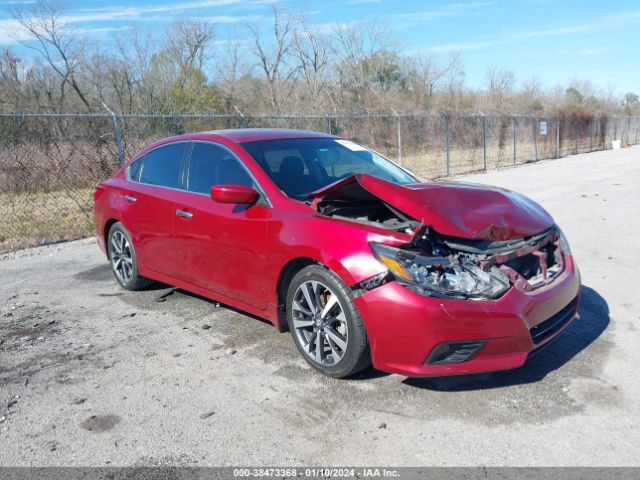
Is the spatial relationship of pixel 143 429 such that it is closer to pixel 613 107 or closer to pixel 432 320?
pixel 432 320

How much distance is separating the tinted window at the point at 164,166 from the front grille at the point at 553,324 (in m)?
3.17

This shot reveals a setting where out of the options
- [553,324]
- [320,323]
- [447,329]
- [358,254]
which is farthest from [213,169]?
[553,324]

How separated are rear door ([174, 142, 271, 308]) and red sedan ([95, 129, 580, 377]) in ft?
0.04

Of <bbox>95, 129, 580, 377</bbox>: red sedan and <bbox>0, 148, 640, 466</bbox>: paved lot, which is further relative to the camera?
<bbox>95, 129, 580, 377</bbox>: red sedan

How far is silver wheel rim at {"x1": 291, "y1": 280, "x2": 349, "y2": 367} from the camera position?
137 inches

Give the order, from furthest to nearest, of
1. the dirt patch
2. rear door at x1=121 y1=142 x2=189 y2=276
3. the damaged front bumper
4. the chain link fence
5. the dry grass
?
the chain link fence
the dry grass
rear door at x1=121 y1=142 x2=189 y2=276
the dirt patch
the damaged front bumper

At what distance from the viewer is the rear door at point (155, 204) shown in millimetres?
4898

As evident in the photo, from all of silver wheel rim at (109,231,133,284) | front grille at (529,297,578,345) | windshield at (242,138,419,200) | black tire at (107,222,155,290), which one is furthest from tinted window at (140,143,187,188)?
front grille at (529,297,578,345)

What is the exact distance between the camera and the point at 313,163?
4.48m

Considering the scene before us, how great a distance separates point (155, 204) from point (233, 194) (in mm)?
1431

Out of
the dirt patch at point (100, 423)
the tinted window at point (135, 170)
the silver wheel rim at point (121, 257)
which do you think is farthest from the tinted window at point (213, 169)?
the dirt patch at point (100, 423)

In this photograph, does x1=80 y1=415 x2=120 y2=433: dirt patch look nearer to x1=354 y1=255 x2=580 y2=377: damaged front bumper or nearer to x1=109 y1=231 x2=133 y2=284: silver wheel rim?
x1=354 y1=255 x2=580 y2=377: damaged front bumper

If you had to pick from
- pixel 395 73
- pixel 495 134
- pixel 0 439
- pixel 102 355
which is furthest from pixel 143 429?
pixel 395 73

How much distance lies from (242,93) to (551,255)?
1444 inches
